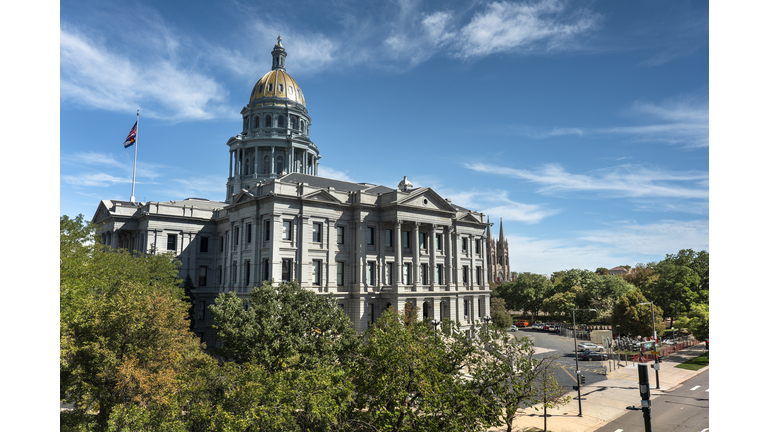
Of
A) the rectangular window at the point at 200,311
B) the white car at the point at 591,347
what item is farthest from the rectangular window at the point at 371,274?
the white car at the point at 591,347

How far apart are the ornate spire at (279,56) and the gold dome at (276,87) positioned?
2768 mm

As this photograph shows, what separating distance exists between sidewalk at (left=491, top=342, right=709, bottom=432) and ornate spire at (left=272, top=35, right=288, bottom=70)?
77.4 metres

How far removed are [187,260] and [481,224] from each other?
42312 millimetres

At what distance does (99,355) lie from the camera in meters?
19.7

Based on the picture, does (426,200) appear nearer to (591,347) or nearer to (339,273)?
(339,273)

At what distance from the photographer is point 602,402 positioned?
33688mm

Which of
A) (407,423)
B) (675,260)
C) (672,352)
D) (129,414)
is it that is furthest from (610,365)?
(129,414)

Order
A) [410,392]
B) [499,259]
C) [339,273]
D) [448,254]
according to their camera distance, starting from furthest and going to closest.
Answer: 1. [499,259]
2. [448,254]
3. [339,273]
4. [410,392]

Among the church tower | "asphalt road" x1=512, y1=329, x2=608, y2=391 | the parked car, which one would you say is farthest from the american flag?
the parked car

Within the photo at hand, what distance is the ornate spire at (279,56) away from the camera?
87750 mm

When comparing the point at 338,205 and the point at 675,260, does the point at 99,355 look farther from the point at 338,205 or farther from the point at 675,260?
the point at 675,260

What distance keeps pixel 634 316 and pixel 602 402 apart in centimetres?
3016

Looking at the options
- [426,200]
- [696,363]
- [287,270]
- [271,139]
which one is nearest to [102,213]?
[271,139]

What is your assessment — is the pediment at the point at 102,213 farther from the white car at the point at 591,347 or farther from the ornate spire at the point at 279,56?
the white car at the point at 591,347
